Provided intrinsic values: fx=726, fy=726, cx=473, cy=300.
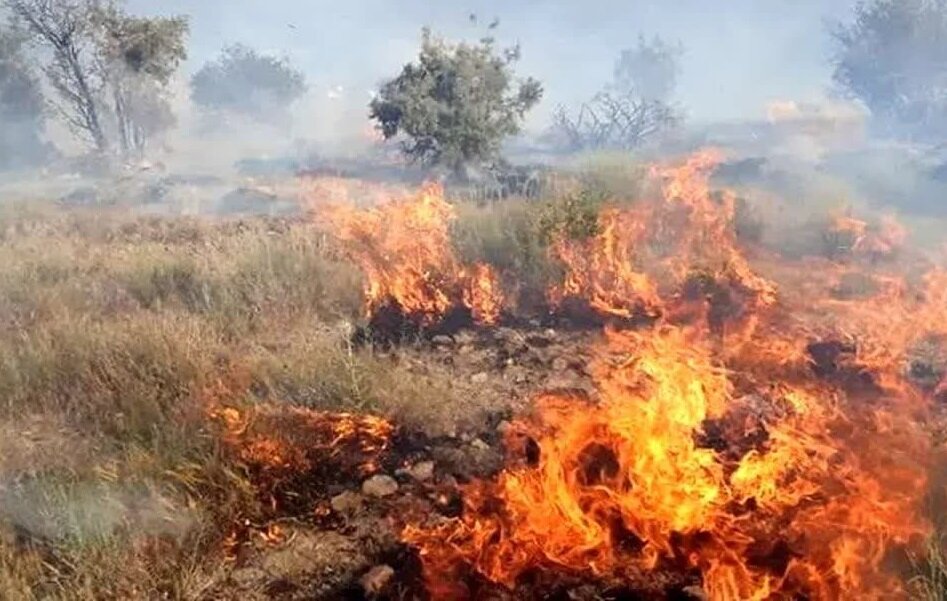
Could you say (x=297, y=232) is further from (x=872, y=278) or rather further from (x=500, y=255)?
(x=872, y=278)

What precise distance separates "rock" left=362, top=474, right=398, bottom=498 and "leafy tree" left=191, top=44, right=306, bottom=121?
149 ft

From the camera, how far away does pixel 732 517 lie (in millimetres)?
3824

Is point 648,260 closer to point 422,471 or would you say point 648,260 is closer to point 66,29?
point 422,471

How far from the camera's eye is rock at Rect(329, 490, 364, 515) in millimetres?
4160

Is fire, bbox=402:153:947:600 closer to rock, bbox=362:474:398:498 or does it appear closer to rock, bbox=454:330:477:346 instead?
rock, bbox=362:474:398:498

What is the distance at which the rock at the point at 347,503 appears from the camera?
4.16m

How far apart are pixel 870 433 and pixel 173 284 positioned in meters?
6.96

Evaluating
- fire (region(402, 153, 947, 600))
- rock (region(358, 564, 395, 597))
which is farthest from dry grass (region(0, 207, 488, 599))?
fire (region(402, 153, 947, 600))

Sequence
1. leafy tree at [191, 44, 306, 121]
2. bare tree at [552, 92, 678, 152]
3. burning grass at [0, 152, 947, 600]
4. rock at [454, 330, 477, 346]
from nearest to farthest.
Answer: burning grass at [0, 152, 947, 600] < rock at [454, 330, 477, 346] < bare tree at [552, 92, 678, 152] < leafy tree at [191, 44, 306, 121]

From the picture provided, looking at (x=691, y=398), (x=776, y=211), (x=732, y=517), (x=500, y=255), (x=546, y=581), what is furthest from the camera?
(x=776, y=211)

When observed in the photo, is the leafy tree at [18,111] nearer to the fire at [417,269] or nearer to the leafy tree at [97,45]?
the leafy tree at [97,45]

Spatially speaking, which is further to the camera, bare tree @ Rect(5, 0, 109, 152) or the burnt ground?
bare tree @ Rect(5, 0, 109, 152)

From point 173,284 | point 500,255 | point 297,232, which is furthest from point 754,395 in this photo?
point 297,232

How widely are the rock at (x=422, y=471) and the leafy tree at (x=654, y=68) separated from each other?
47122 millimetres
